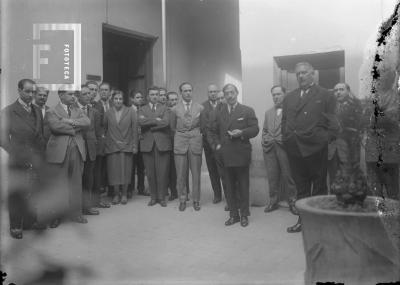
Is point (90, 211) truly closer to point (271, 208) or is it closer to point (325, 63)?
point (271, 208)

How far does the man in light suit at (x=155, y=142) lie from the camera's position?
4.93m

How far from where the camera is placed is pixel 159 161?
Answer: 198 inches

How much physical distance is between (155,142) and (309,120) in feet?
7.24

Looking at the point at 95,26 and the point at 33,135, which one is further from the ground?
the point at 95,26

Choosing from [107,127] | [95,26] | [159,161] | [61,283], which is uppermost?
[95,26]

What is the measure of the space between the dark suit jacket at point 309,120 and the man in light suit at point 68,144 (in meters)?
1.91

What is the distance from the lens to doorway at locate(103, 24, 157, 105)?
3763mm

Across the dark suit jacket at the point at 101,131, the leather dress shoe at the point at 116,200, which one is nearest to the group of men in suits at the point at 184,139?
the dark suit jacket at the point at 101,131

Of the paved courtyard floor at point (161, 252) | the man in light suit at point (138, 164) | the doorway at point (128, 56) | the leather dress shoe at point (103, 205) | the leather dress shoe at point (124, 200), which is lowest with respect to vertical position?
the paved courtyard floor at point (161, 252)

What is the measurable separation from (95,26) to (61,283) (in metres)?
1.90

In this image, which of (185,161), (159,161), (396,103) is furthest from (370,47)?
(159,161)

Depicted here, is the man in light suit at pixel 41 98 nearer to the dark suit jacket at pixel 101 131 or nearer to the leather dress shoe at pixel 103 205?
the dark suit jacket at pixel 101 131

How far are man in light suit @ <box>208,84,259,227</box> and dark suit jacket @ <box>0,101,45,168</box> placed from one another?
1.66 meters

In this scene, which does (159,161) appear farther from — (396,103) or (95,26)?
(396,103)
